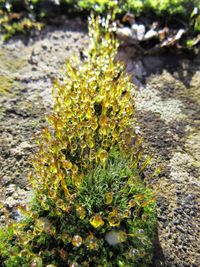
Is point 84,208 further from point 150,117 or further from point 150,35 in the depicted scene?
point 150,35

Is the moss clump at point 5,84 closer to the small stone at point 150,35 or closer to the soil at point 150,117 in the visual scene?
the soil at point 150,117

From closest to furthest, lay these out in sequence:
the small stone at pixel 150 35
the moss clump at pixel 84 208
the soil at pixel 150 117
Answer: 1. the moss clump at pixel 84 208
2. the soil at pixel 150 117
3. the small stone at pixel 150 35

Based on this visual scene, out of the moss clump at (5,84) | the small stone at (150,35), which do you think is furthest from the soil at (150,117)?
the small stone at (150,35)

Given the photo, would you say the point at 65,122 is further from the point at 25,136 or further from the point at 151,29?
the point at 151,29

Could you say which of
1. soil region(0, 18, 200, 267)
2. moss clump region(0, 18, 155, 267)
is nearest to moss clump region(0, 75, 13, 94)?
soil region(0, 18, 200, 267)

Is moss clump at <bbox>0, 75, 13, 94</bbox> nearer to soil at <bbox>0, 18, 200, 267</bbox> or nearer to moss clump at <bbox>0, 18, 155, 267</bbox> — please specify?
soil at <bbox>0, 18, 200, 267</bbox>

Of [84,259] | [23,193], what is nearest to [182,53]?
[23,193]

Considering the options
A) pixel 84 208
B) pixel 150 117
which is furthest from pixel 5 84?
pixel 84 208

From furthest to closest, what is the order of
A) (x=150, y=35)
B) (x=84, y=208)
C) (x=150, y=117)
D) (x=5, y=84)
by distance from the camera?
(x=150, y=35) → (x=5, y=84) → (x=150, y=117) → (x=84, y=208)
